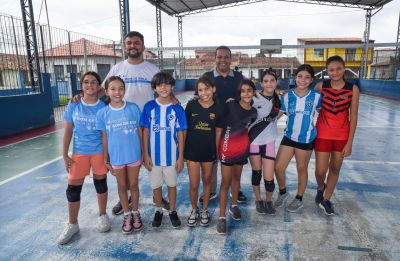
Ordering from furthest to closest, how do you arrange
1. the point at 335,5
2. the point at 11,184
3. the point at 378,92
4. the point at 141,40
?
the point at 335,5
the point at 378,92
the point at 11,184
the point at 141,40

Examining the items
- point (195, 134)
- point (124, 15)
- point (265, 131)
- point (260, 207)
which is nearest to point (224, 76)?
point (265, 131)

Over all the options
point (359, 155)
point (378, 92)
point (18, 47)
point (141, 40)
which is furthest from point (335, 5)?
point (141, 40)

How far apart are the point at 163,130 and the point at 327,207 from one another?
6.66 ft

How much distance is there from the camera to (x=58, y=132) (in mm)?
8500

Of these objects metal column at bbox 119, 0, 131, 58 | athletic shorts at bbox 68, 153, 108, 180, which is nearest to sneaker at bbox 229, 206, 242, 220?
athletic shorts at bbox 68, 153, 108, 180

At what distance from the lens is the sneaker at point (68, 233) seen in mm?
2771

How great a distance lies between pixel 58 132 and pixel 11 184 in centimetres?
442

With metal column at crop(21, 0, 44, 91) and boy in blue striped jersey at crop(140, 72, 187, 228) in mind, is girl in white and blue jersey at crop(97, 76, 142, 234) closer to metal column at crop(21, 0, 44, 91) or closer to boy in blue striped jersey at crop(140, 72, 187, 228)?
boy in blue striped jersey at crop(140, 72, 187, 228)

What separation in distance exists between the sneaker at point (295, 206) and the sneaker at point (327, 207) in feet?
0.77

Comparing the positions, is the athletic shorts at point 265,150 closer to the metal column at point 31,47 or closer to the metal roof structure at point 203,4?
the metal column at point 31,47

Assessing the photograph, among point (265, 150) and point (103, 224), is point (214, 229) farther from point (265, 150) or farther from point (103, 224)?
point (103, 224)

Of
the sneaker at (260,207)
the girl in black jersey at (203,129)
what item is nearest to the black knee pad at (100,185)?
the girl in black jersey at (203,129)

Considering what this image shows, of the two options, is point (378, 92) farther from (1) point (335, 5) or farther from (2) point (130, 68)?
(2) point (130, 68)

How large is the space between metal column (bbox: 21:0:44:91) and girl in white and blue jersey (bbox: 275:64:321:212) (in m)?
8.51
